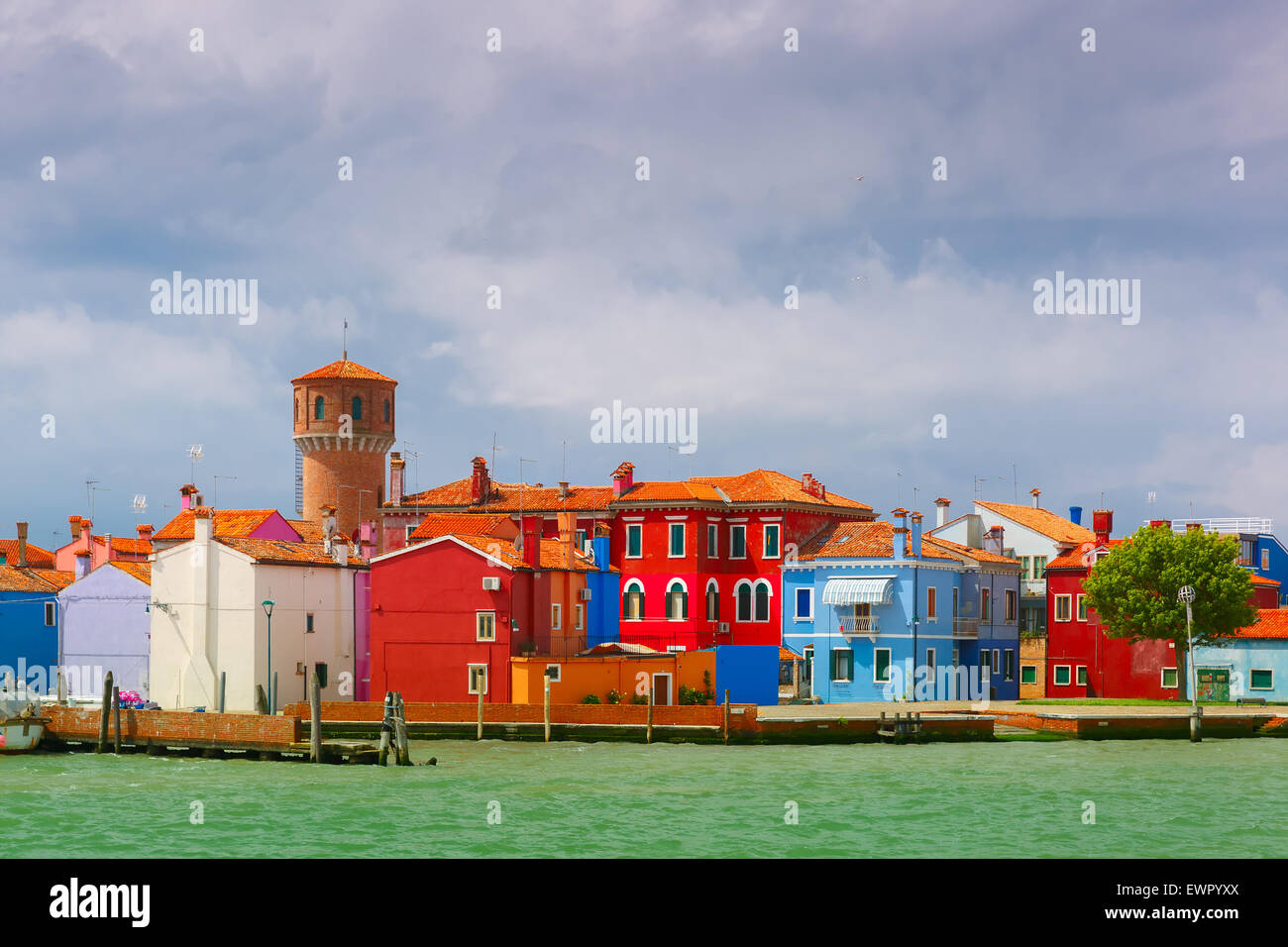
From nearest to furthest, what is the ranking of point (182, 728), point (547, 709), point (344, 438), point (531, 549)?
point (182, 728), point (547, 709), point (531, 549), point (344, 438)

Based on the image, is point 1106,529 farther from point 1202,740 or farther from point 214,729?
point 214,729

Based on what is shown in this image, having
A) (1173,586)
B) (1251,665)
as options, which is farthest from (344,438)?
(1251,665)

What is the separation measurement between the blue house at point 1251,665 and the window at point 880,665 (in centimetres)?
1287

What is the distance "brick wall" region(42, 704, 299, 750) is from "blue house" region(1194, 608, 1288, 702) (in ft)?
128

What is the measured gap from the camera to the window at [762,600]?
69.2 m

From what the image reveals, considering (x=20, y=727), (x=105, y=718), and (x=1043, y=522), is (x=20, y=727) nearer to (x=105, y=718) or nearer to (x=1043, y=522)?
(x=105, y=718)

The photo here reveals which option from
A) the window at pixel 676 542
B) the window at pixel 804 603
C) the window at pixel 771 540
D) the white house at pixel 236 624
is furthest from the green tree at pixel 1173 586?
the white house at pixel 236 624

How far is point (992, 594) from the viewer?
70.6 metres

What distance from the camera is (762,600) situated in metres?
69.4

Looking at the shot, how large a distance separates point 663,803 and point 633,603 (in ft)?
113

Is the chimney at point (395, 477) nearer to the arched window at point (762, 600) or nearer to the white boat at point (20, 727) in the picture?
the arched window at point (762, 600)

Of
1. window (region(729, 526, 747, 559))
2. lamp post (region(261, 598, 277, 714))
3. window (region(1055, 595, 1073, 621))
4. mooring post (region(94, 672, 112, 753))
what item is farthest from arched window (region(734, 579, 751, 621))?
mooring post (region(94, 672, 112, 753))

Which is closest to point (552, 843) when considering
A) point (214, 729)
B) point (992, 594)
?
point (214, 729)
